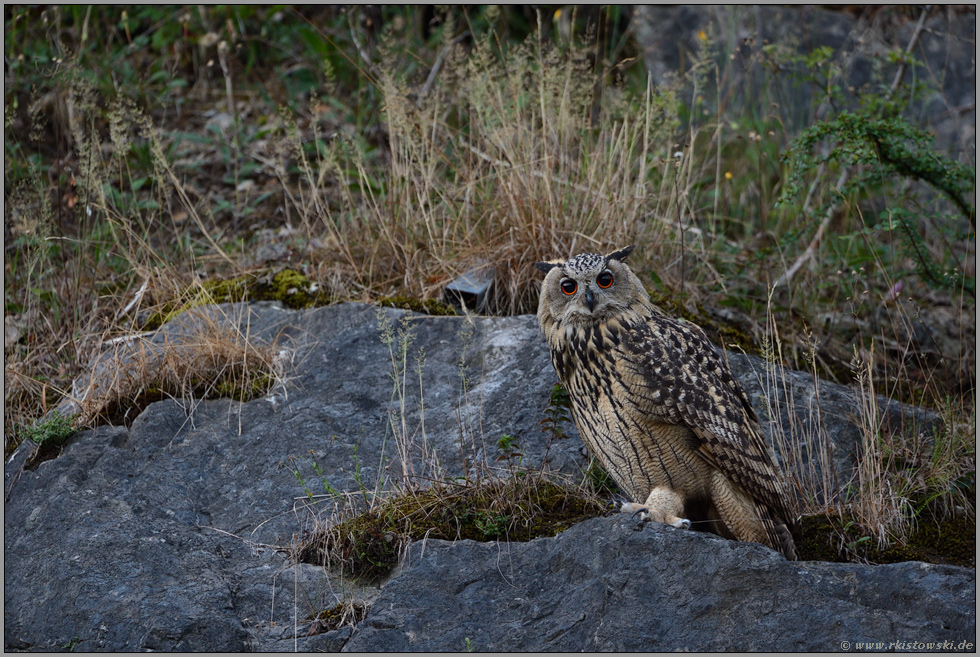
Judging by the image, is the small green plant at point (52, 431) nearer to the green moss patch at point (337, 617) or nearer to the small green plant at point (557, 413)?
the green moss patch at point (337, 617)

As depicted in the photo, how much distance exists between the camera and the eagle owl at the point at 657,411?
300 centimetres

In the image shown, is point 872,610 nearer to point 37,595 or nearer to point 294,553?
point 294,553

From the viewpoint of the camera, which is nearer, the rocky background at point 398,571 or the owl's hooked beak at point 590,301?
the rocky background at point 398,571

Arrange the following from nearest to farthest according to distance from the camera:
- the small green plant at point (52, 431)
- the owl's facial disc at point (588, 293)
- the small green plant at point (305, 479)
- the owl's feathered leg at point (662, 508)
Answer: the owl's feathered leg at point (662, 508), the owl's facial disc at point (588, 293), the small green plant at point (305, 479), the small green plant at point (52, 431)

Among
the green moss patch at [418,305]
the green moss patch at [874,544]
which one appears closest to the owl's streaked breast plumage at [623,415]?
the green moss patch at [874,544]

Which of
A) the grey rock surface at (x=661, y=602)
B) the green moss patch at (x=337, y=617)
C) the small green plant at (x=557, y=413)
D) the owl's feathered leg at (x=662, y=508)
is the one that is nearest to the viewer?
the grey rock surface at (x=661, y=602)

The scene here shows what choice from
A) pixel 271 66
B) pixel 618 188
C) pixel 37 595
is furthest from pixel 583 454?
pixel 271 66

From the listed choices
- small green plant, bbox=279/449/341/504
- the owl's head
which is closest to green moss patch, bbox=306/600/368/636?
small green plant, bbox=279/449/341/504

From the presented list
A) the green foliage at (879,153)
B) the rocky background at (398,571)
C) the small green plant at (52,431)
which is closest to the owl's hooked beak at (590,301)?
the rocky background at (398,571)

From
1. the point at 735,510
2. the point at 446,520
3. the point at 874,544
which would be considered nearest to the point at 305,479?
the point at 446,520

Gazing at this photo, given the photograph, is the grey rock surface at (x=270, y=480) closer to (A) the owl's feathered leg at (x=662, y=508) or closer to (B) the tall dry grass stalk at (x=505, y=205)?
(A) the owl's feathered leg at (x=662, y=508)

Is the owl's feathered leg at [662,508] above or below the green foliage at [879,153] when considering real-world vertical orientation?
below

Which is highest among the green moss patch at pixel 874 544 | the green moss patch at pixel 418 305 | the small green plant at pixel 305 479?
→ the green moss patch at pixel 418 305

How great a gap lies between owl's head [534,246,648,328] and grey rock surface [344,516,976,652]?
0.75 metres
